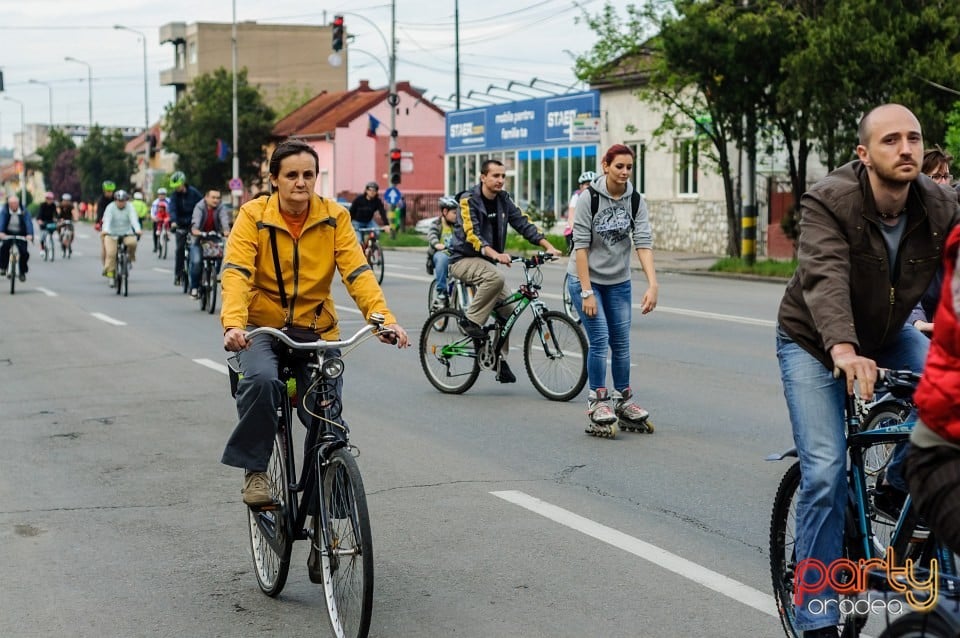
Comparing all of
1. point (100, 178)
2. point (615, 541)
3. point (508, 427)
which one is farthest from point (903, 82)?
point (100, 178)

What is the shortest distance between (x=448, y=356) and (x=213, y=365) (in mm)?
2905

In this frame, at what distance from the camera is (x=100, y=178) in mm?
103375

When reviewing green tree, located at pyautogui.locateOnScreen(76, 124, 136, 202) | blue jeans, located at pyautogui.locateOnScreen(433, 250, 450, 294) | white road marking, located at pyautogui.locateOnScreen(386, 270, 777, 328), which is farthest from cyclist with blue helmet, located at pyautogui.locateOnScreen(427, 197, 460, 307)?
green tree, located at pyautogui.locateOnScreen(76, 124, 136, 202)

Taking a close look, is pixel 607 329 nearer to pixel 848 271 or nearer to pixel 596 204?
pixel 596 204

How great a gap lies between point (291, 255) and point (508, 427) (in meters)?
4.38

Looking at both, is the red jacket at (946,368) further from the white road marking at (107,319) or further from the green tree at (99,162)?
the green tree at (99,162)

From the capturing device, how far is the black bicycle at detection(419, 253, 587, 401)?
11.0 m

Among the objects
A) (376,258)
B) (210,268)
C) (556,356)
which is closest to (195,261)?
(210,268)

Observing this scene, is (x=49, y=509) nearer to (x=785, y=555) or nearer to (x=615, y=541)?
(x=615, y=541)

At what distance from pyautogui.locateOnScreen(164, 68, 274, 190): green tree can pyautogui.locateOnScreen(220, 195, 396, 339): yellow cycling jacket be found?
70.5 metres

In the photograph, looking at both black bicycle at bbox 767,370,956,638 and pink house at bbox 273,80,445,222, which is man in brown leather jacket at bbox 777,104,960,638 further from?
pink house at bbox 273,80,445,222

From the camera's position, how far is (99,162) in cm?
10338

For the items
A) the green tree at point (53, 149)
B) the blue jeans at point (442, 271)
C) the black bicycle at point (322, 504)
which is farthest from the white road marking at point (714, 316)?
the green tree at point (53, 149)

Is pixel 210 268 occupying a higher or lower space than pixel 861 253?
lower
